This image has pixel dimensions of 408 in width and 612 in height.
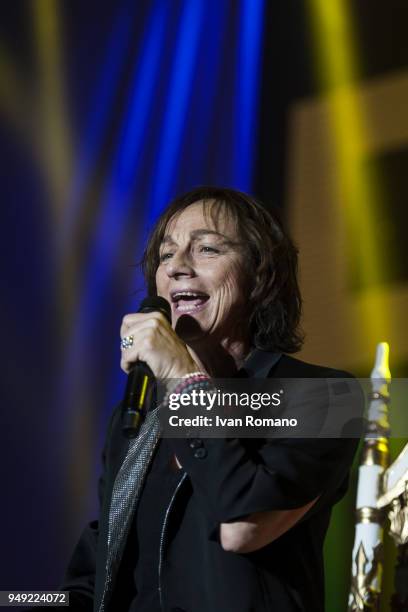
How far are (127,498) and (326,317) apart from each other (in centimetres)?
108

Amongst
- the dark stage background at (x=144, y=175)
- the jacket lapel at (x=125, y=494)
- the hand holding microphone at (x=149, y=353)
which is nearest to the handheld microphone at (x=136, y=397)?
the hand holding microphone at (x=149, y=353)

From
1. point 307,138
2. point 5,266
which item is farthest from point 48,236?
point 307,138

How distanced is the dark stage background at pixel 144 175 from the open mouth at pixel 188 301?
32.2 inches

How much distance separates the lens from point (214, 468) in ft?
3.77

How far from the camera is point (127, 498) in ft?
4.50

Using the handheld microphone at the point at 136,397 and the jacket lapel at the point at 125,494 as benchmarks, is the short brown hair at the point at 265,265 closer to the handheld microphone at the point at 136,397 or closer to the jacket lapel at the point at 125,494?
the jacket lapel at the point at 125,494

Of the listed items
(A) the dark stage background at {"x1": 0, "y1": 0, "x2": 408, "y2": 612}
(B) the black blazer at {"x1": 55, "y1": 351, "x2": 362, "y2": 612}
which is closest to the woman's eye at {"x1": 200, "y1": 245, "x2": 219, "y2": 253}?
(B) the black blazer at {"x1": 55, "y1": 351, "x2": 362, "y2": 612}

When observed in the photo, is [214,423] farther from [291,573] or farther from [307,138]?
[307,138]

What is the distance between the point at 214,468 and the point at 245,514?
0.24 ft

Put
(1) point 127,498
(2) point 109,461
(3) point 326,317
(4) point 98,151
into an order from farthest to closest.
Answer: (4) point 98,151 → (3) point 326,317 → (2) point 109,461 → (1) point 127,498

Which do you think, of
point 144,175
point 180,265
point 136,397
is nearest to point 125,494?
point 136,397

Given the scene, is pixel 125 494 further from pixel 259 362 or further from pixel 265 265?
pixel 265 265

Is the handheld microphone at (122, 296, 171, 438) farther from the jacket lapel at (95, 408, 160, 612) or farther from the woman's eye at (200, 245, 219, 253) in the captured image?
the woman's eye at (200, 245, 219, 253)

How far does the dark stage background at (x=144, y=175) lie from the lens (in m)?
2.38
